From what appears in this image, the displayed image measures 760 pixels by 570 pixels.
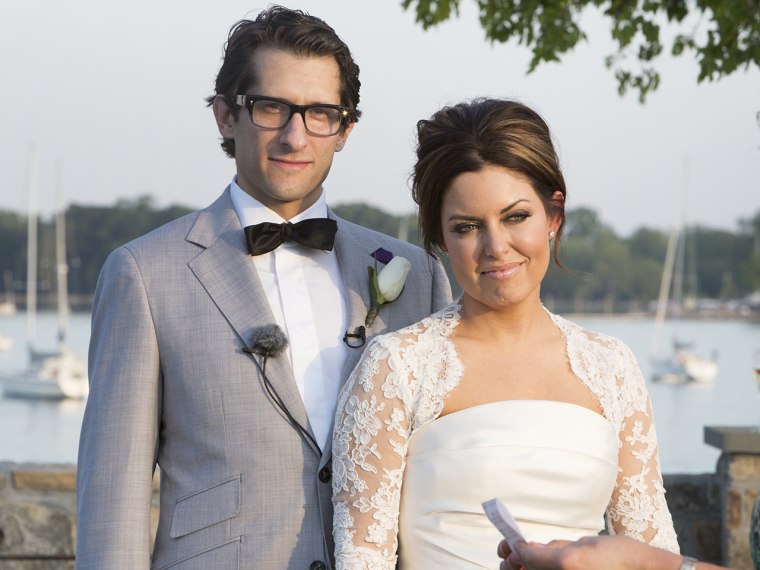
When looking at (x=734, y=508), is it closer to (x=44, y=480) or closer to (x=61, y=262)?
(x=44, y=480)

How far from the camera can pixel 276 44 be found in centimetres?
262

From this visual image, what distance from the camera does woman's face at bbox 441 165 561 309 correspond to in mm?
2375

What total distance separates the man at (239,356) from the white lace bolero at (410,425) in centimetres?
15

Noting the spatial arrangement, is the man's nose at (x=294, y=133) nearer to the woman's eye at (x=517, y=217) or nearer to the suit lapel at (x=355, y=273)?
the suit lapel at (x=355, y=273)

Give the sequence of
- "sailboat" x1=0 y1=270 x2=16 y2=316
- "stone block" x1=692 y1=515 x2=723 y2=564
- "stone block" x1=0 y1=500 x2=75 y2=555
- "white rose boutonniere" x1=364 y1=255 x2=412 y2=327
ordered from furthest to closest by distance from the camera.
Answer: "sailboat" x1=0 y1=270 x2=16 y2=316, "stone block" x1=692 y1=515 x2=723 y2=564, "stone block" x1=0 y1=500 x2=75 y2=555, "white rose boutonniere" x1=364 y1=255 x2=412 y2=327

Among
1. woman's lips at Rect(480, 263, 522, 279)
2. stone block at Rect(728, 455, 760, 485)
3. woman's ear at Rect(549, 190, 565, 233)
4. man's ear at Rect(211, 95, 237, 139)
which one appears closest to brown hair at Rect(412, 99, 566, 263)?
woman's ear at Rect(549, 190, 565, 233)

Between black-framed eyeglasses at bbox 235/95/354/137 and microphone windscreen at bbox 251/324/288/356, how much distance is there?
0.49 m

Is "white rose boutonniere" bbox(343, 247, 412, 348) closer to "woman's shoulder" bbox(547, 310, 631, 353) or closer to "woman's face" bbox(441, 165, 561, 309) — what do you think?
"woman's face" bbox(441, 165, 561, 309)

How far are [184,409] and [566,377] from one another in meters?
0.90

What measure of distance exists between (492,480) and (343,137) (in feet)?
3.21

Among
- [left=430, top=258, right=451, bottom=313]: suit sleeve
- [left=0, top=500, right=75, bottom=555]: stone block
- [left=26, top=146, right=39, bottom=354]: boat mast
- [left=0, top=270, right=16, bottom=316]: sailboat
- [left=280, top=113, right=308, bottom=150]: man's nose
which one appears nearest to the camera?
[left=280, top=113, right=308, bottom=150]: man's nose

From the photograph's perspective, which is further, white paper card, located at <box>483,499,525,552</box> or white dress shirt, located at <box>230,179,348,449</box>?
white dress shirt, located at <box>230,179,348,449</box>

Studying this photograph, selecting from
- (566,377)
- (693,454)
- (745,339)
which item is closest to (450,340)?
(566,377)

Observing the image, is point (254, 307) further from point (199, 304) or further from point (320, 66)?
point (320, 66)
